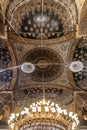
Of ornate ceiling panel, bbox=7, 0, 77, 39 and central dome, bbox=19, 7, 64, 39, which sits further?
central dome, bbox=19, 7, 64, 39

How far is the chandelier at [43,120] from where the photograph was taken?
10484 millimetres

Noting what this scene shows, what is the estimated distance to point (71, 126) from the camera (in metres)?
10.7

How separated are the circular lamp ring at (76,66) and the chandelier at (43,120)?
3.60m

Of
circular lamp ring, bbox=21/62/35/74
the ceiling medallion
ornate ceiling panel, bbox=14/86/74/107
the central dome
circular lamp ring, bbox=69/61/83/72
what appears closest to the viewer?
the central dome

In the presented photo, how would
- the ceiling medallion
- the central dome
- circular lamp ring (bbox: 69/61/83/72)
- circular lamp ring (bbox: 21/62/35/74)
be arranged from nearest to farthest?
1. the central dome
2. circular lamp ring (bbox: 69/61/83/72)
3. circular lamp ring (bbox: 21/62/35/74)
4. the ceiling medallion

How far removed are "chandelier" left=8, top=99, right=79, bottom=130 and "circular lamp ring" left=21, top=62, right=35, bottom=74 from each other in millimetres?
3890

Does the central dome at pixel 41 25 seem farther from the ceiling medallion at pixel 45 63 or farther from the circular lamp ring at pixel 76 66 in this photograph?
the circular lamp ring at pixel 76 66

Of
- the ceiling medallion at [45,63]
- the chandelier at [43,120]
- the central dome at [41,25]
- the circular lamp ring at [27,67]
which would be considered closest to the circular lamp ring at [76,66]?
the ceiling medallion at [45,63]

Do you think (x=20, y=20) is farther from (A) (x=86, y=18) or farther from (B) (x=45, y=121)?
(B) (x=45, y=121)

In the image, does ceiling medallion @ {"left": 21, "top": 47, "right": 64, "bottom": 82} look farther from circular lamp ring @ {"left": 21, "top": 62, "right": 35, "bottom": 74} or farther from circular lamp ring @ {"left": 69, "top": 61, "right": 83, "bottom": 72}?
circular lamp ring @ {"left": 69, "top": 61, "right": 83, "bottom": 72}

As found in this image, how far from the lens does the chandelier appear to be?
34.4ft

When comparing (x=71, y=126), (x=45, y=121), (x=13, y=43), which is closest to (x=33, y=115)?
(x=45, y=121)

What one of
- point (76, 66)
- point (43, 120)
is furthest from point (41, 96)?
point (43, 120)

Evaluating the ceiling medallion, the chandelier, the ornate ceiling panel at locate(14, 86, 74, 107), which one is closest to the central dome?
the ceiling medallion
